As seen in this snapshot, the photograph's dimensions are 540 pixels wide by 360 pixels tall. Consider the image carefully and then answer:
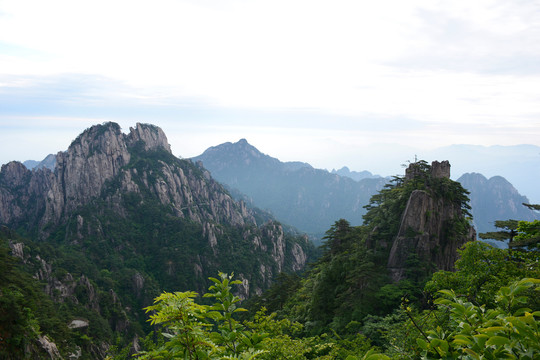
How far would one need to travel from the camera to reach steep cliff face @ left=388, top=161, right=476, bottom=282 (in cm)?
2658

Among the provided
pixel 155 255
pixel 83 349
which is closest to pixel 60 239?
pixel 155 255

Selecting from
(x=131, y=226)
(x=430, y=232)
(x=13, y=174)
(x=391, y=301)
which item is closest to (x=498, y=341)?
(x=391, y=301)

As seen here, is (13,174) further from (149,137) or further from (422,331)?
(422,331)

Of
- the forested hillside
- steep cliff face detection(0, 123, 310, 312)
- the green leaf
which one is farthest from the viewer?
steep cliff face detection(0, 123, 310, 312)

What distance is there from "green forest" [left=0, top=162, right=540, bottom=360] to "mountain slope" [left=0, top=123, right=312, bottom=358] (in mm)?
38256

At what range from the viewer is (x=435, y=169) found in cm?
3444

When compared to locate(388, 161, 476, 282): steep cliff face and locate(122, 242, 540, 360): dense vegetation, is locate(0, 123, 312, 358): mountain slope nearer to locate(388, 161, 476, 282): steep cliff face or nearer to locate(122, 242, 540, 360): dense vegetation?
locate(388, 161, 476, 282): steep cliff face

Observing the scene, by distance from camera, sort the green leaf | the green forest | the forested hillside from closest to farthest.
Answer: the green leaf, the green forest, the forested hillside

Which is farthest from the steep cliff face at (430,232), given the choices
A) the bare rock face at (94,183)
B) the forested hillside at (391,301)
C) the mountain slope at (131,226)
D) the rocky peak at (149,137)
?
the rocky peak at (149,137)

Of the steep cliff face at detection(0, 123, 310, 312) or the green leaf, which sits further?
the steep cliff face at detection(0, 123, 310, 312)

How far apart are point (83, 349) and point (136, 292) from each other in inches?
1943

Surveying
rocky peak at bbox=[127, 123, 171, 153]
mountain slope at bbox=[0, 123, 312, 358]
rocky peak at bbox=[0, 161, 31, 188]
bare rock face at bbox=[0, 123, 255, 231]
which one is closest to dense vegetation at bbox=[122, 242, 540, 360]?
mountain slope at bbox=[0, 123, 312, 358]

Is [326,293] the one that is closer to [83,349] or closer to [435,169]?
[435,169]

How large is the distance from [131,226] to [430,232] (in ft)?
407
